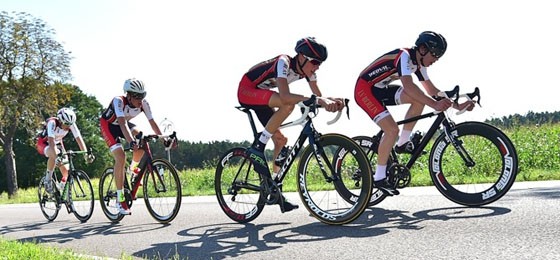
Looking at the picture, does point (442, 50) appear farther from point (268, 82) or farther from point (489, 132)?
point (268, 82)

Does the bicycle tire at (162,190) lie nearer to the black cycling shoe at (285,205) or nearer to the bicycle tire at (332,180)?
the black cycling shoe at (285,205)

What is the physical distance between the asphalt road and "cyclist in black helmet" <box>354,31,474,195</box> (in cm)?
79

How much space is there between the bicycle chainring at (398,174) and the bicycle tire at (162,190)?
3035 millimetres

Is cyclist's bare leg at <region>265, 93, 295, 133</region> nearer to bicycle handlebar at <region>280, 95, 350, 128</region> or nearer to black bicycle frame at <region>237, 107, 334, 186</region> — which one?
bicycle handlebar at <region>280, 95, 350, 128</region>

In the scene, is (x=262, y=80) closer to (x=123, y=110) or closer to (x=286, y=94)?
(x=286, y=94)

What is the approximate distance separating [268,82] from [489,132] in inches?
103

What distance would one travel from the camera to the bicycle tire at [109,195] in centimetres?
899

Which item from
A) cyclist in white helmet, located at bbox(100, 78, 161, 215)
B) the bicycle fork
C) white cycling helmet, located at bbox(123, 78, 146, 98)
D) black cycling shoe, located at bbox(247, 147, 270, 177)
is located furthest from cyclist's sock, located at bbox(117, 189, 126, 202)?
the bicycle fork

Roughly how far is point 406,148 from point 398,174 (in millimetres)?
445

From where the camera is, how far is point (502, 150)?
5.97 m

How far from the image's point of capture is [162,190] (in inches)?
314

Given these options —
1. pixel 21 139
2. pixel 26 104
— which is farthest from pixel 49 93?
pixel 21 139

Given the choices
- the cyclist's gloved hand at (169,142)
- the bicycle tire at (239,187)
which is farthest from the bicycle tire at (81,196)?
the bicycle tire at (239,187)

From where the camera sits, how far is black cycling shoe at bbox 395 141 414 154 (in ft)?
21.7
